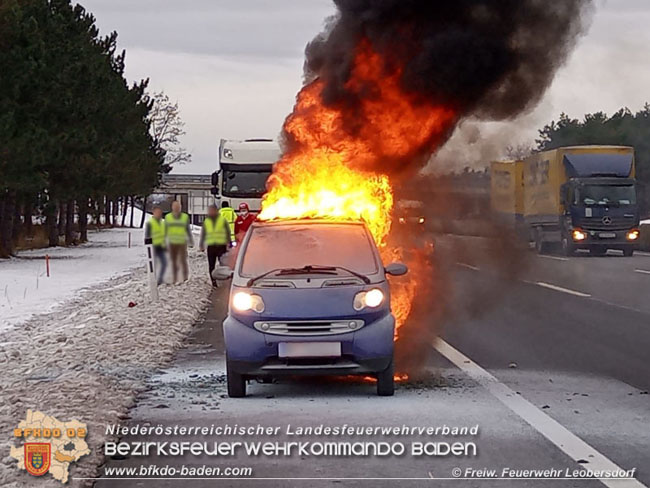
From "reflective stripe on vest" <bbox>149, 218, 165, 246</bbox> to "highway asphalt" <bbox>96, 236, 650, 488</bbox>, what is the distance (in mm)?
1447

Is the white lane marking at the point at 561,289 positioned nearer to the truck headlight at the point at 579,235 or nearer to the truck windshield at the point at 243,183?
the truck windshield at the point at 243,183

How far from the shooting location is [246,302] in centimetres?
954

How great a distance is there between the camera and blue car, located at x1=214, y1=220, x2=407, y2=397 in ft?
30.4

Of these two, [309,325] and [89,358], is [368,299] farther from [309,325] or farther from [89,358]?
[89,358]

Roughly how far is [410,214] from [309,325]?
9.73 metres

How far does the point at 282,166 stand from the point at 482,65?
3536 millimetres

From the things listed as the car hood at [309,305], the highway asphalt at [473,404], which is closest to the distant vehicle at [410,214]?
the highway asphalt at [473,404]

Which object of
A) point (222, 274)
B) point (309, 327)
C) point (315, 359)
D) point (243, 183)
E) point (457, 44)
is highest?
point (457, 44)

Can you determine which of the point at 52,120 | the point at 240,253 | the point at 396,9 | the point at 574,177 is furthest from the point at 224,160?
the point at 240,253

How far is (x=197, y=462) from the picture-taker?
7.11 metres

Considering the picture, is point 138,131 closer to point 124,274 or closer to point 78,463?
point 124,274

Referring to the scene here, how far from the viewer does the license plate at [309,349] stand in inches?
364

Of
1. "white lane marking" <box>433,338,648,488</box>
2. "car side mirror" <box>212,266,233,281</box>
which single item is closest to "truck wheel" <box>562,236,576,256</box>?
"white lane marking" <box>433,338,648,488</box>

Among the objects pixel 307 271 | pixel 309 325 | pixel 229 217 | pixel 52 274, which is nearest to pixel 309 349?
pixel 309 325
